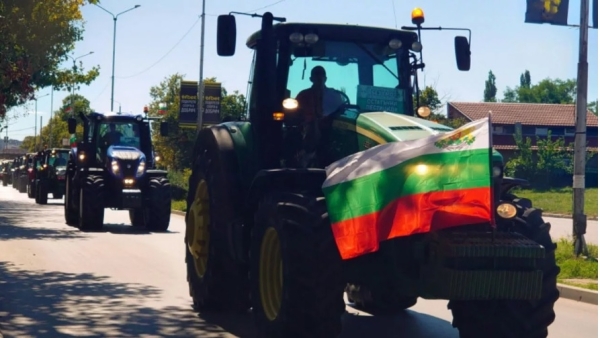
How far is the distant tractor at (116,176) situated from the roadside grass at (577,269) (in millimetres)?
9680

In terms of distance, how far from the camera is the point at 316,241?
25.7ft

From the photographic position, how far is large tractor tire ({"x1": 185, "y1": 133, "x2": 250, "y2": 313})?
10133 mm

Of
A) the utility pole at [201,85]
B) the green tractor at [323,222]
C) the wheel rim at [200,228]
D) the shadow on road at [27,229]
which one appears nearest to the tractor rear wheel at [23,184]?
the utility pole at [201,85]

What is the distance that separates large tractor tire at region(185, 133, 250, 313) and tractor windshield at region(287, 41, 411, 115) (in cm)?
115

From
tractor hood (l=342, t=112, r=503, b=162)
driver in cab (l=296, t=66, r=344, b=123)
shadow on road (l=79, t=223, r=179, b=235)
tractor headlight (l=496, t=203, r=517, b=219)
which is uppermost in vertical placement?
driver in cab (l=296, t=66, r=344, b=123)

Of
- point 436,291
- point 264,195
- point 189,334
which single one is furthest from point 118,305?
point 436,291

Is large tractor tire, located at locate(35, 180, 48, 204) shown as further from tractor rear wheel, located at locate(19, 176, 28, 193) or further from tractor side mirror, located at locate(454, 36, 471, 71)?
tractor side mirror, located at locate(454, 36, 471, 71)

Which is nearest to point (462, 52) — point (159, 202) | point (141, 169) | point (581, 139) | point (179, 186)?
point (581, 139)

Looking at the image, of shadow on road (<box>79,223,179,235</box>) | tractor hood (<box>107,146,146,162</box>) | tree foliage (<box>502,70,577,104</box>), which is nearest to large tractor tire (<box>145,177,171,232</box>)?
shadow on road (<box>79,223,179,235</box>)

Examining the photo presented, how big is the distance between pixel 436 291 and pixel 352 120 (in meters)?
2.13

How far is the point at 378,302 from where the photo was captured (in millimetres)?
10844

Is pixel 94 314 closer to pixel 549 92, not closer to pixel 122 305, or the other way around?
pixel 122 305

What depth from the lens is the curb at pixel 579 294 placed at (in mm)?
12961

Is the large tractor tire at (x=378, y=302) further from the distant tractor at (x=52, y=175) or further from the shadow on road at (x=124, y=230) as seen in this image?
the distant tractor at (x=52, y=175)
